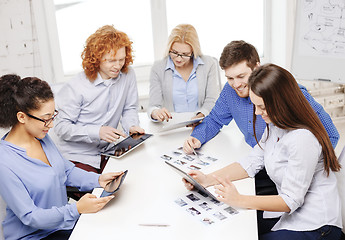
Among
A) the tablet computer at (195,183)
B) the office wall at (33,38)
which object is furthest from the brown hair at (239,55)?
the office wall at (33,38)

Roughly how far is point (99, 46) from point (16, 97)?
81 centimetres

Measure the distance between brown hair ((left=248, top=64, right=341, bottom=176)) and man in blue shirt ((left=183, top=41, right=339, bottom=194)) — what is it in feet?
1.14

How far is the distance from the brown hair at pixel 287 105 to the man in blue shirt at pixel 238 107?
1.14 feet

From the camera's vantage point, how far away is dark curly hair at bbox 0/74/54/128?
1720mm

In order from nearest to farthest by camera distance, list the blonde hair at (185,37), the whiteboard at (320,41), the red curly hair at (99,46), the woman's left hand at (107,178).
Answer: the woman's left hand at (107,178) → the red curly hair at (99,46) → the blonde hair at (185,37) → the whiteboard at (320,41)

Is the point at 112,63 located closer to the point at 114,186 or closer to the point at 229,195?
the point at 114,186

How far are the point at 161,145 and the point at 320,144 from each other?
1.00 metres

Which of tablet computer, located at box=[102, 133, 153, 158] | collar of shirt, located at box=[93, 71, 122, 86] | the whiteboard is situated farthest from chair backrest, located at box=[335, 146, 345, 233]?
the whiteboard

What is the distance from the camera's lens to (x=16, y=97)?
1.75 meters

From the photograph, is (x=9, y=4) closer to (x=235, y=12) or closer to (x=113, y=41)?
(x=113, y=41)

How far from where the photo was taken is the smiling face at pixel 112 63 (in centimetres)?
245

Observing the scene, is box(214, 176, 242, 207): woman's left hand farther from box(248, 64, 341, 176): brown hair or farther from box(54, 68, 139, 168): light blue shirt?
box(54, 68, 139, 168): light blue shirt

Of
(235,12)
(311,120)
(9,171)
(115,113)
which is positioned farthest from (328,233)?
(235,12)

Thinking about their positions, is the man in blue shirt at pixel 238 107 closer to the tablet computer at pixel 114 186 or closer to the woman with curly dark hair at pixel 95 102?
the woman with curly dark hair at pixel 95 102
